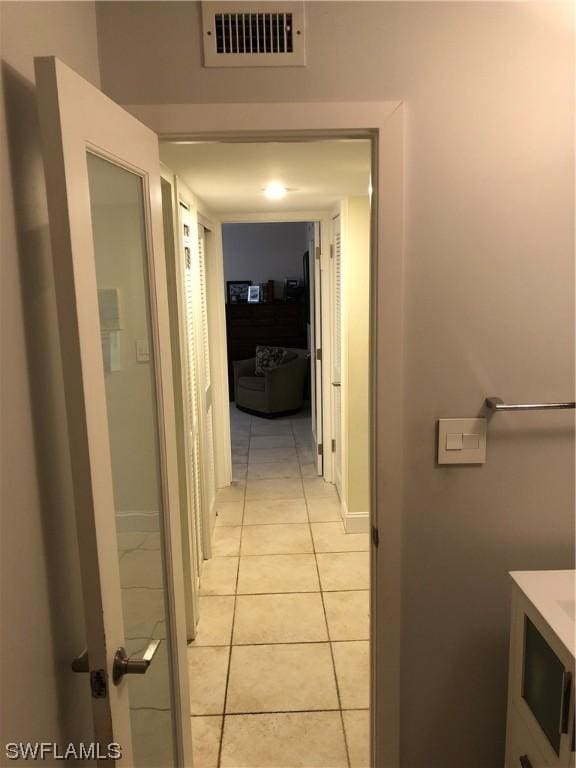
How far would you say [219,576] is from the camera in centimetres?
317

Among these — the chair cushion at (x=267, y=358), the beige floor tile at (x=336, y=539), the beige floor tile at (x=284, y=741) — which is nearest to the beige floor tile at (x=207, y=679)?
the beige floor tile at (x=284, y=741)

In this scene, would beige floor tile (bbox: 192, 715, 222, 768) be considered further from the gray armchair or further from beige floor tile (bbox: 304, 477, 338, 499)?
the gray armchair

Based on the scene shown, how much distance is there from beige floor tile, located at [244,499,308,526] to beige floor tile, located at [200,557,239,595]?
501 millimetres

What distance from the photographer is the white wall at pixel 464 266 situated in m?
1.41

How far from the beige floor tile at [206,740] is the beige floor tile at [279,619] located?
1.49 feet

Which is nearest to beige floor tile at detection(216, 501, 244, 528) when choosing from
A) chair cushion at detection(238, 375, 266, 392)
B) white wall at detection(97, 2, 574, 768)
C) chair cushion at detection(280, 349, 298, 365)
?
white wall at detection(97, 2, 574, 768)

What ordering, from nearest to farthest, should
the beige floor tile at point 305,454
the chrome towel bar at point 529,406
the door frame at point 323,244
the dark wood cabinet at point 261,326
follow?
the chrome towel bar at point 529,406
the door frame at point 323,244
the beige floor tile at point 305,454
the dark wood cabinet at point 261,326

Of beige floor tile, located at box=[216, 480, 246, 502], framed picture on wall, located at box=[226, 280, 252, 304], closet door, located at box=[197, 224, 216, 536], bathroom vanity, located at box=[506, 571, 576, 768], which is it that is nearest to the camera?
bathroom vanity, located at box=[506, 571, 576, 768]

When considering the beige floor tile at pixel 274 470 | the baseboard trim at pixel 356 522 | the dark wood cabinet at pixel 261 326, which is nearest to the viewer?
the baseboard trim at pixel 356 522

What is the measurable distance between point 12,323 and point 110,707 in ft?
2.47

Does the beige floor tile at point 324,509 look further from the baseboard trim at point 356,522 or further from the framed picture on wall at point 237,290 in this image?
the framed picture on wall at point 237,290

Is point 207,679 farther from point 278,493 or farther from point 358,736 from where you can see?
point 278,493

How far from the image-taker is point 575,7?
1.41 metres

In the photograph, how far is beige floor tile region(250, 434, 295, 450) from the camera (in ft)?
18.0
